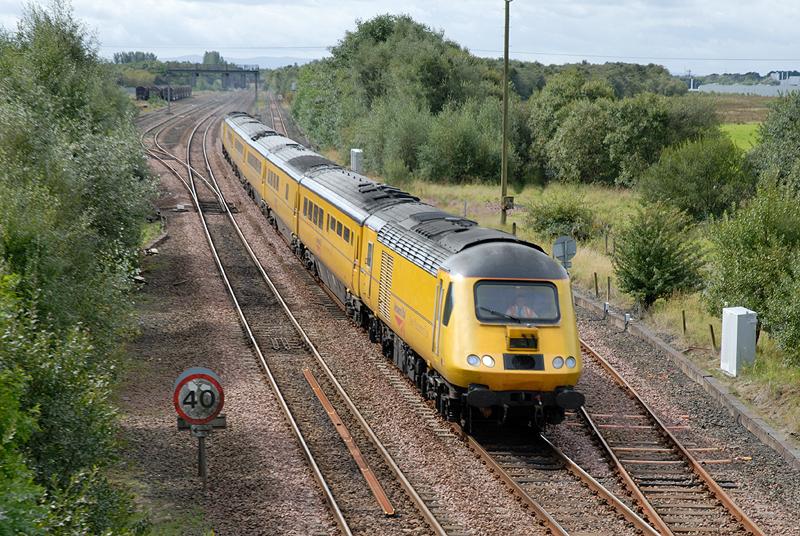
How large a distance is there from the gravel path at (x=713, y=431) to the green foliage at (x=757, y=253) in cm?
191

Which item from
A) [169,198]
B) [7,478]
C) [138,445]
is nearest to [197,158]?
[169,198]

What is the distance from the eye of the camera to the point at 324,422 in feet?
50.9

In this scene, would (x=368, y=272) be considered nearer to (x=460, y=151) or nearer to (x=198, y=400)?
(x=198, y=400)

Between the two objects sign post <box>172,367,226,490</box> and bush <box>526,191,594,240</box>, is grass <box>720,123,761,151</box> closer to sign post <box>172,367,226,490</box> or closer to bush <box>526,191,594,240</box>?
bush <box>526,191,594,240</box>

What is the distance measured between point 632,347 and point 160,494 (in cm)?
1132

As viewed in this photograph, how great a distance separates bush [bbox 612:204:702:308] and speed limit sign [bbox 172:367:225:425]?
12.6 meters

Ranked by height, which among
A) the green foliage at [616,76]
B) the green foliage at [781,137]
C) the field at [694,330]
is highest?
the green foliage at [616,76]

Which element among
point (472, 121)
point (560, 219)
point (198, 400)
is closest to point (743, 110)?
point (472, 121)

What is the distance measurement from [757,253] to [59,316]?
45.2 feet

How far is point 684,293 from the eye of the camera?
22.7 metres

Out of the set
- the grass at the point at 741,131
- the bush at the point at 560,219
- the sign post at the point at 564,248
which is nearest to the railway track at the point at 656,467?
the sign post at the point at 564,248

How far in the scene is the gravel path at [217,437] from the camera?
12.1m

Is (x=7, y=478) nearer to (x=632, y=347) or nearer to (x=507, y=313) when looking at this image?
(x=507, y=313)

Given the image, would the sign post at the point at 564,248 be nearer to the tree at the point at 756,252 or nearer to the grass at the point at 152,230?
the tree at the point at 756,252
